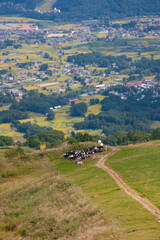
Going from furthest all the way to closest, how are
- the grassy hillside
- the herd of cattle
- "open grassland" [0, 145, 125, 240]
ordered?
the herd of cattle < "open grassland" [0, 145, 125, 240] < the grassy hillside

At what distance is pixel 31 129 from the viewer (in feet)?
621

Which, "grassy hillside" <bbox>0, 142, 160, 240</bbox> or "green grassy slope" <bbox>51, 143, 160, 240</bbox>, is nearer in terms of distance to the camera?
"green grassy slope" <bbox>51, 143, 160, 240</bbox>

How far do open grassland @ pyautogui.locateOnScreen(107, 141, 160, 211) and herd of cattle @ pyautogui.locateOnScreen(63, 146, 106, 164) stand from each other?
4227mm

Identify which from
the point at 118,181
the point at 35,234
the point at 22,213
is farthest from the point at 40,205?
the point at 118,181

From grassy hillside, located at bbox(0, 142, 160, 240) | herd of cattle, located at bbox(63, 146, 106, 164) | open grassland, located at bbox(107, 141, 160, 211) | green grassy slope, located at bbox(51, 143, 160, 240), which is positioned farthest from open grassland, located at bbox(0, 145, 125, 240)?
open grassland, located at bbox(107, 141, 160, 211)

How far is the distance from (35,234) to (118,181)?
16.4 metres

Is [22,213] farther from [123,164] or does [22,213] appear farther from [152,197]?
[123,164]

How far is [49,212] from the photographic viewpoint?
4403 cm

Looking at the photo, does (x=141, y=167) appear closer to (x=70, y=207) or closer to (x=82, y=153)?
(x=70, y=207)

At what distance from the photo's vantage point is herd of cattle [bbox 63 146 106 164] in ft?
229

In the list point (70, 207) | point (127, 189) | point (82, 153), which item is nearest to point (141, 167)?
point (127, 189)

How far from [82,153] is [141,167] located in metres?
16.6

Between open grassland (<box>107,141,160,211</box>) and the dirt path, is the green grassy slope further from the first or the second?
open grassland (<box>107,141,160,211</box>)

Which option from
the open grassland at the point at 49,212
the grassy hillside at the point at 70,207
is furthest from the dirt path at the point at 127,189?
the open grassland at the point at 49,212
